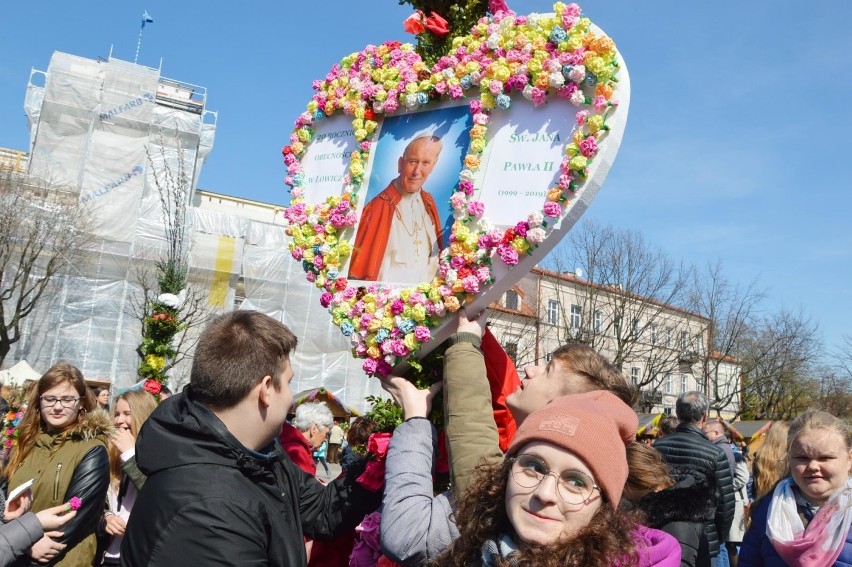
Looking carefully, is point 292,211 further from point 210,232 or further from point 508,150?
point 210,232

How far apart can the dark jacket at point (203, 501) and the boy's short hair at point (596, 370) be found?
1137 millimetres

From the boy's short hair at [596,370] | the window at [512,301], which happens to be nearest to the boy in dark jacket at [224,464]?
the boy's short hair at [596,370]

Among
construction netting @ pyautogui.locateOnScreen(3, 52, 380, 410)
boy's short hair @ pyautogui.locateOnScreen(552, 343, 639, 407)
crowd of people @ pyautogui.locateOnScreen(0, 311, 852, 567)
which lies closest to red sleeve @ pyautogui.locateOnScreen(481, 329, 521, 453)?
crowd of people @ pyautogui.locateOnScreen(0, 311, 852, 567)

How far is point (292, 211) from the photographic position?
13.0 feet

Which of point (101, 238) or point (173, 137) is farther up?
point (173, 137)

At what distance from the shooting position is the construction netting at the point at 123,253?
29469mm

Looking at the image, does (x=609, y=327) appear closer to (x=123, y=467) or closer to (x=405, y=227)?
(x=123, y=467)

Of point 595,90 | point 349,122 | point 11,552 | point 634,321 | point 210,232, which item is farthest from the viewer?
point 210,232

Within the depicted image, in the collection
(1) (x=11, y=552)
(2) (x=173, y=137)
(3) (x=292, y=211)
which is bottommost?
(1) (x=11, y=552)

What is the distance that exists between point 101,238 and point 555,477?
31.3m

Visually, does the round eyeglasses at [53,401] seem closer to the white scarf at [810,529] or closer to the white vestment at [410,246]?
the white vestment at [410,246]

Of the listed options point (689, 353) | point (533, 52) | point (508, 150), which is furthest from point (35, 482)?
point (689, 353)

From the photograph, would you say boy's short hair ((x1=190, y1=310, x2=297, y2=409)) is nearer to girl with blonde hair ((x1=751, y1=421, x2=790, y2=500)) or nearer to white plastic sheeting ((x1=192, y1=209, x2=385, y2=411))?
girl with blonde hair ((x1=751, y1=421, x2=790, y2=500))

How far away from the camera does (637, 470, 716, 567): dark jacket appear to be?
15.4ft
